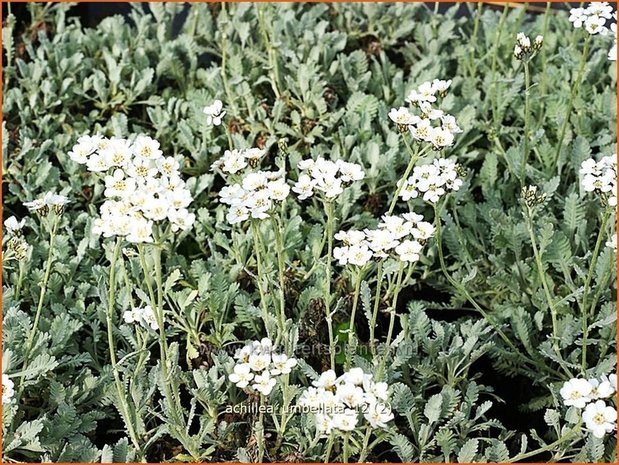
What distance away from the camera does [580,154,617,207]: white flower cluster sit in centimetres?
225

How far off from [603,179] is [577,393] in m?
0.55

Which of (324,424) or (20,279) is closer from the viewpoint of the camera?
(324,424)

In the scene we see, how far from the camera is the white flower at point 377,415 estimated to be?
1882mm

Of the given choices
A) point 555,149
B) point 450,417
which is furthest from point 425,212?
point 450,417

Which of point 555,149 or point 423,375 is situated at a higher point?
point 555,149

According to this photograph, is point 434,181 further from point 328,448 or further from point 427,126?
point 328,448

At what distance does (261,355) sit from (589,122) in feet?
6.17

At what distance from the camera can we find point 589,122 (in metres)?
3.44

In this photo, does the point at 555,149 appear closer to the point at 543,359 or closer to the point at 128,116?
the point at 543,359

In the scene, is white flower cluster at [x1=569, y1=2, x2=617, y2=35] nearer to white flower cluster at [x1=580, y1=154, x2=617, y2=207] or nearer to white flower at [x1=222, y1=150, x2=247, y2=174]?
white flower cluster at [x1=580, y1=154, x2=617, y2=207]

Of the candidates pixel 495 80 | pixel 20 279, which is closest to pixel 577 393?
pixel 20 279

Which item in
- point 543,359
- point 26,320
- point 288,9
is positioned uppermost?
point 288,9

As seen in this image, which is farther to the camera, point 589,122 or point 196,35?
point 196,35

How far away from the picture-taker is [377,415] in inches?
74.8
